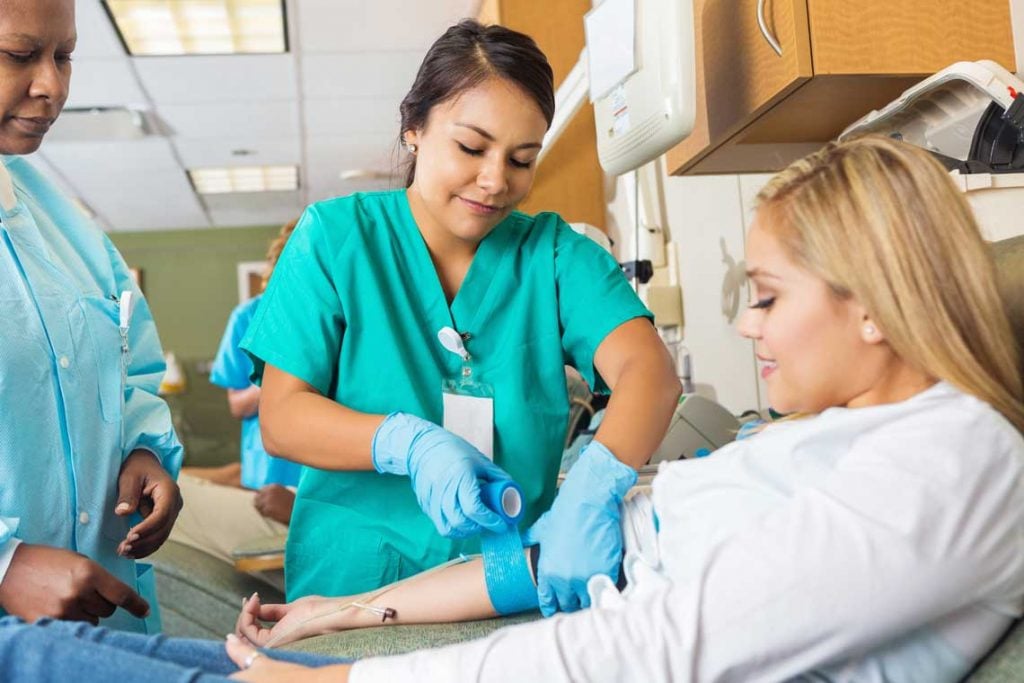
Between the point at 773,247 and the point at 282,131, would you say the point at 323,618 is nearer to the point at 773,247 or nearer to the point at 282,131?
the point at 773,247

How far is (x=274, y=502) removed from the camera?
315 cm

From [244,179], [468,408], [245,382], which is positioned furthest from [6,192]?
[244,179]

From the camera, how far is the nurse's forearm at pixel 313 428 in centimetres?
120

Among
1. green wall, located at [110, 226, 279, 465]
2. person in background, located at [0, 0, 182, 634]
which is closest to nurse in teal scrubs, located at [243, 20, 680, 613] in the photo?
person in background, located at [0, 0, 182, 634]

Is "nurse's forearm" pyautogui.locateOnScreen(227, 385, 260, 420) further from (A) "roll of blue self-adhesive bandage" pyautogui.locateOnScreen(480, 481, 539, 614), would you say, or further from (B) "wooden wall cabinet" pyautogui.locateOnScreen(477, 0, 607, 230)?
(A) "roll of blue self-adhesive bandage" pyautogui.locateOnScreen(480, 481, 539, 614)

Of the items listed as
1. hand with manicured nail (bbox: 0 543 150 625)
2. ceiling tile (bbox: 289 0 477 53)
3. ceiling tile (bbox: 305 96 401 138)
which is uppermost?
ceiling tile (bbox: 289 0 477 53)

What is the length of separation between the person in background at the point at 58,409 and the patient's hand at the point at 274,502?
1693 millimetres

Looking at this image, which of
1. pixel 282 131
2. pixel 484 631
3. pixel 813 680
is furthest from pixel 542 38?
pixel 282 131

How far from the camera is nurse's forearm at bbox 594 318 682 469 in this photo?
1.18 m

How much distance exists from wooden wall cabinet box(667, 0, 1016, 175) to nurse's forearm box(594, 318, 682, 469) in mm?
465

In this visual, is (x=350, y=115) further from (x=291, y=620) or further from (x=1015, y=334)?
(x=1015, y=334)

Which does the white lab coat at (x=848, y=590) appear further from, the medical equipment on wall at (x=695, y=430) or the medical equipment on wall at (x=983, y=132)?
the medical equipment on wall at (x=695, y=430)

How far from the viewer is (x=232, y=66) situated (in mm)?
4664

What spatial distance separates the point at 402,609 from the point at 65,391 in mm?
525
